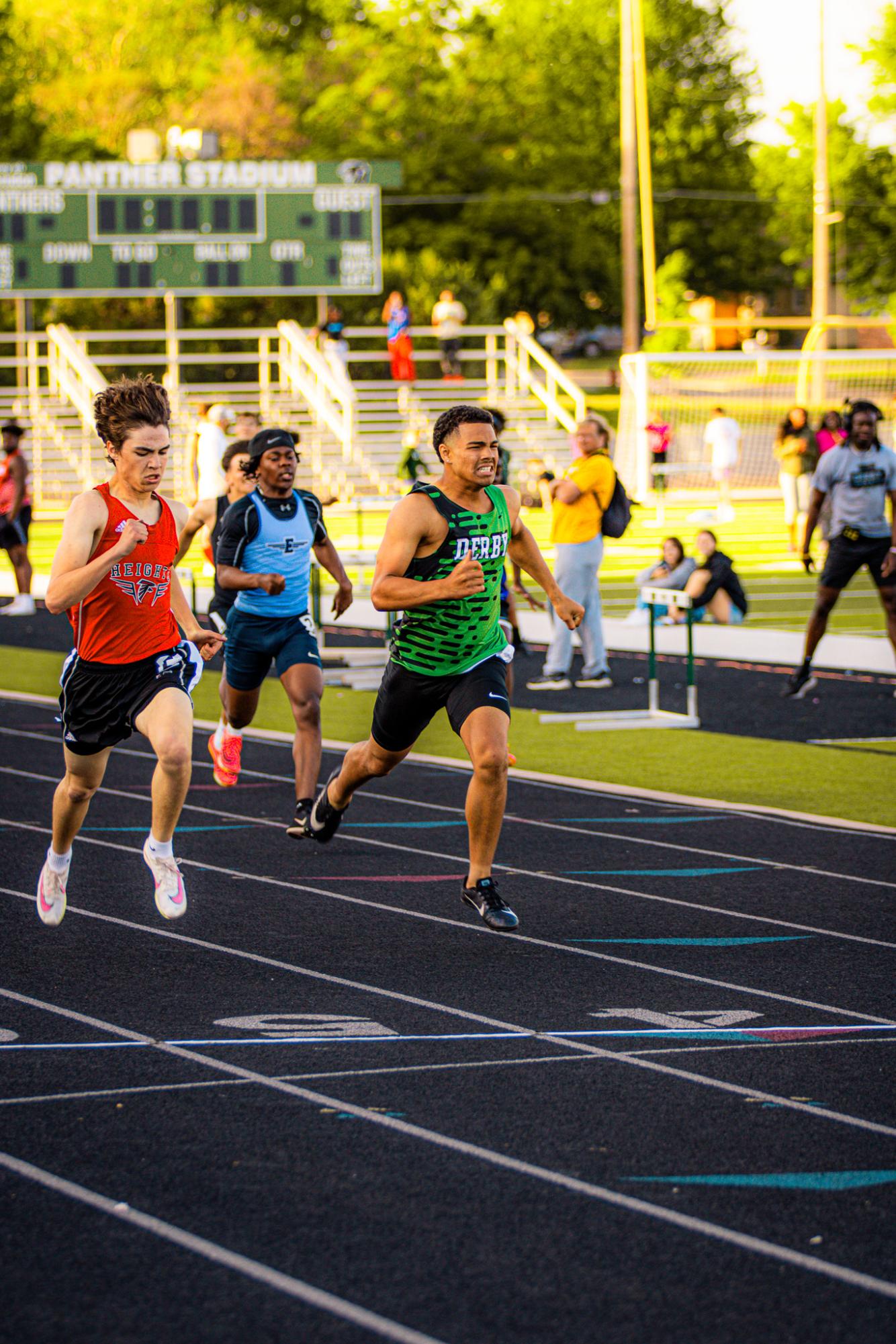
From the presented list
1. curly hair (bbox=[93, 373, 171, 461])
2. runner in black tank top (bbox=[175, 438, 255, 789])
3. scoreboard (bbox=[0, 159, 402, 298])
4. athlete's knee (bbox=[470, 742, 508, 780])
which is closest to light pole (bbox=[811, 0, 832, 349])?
scoreboard (bbox=[0, 159, 402, 298])

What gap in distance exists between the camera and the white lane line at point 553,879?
273 inches

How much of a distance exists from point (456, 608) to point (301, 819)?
2.08m

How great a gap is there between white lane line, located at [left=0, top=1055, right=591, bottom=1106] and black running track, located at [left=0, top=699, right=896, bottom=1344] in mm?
16

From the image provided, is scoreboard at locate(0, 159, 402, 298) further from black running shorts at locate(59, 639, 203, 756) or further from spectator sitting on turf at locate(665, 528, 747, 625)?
black running shorts at locate(59, 639, 203, 756)

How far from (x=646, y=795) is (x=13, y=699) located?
229 inches

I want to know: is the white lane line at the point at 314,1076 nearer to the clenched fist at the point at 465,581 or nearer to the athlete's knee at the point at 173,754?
the athlete's knee at the point at 173,754

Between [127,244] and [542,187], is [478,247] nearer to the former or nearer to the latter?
[542,187]

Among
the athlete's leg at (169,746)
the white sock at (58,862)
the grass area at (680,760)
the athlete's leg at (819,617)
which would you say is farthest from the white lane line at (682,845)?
the athlete's leg at (819,617)

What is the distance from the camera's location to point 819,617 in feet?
42.6

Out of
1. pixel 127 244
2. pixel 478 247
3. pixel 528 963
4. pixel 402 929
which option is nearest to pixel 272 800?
pixel 402 929

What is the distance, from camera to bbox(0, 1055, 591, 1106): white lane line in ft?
16.2

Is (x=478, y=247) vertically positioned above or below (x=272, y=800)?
above

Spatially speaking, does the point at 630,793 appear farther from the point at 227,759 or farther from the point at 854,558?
the point at 854,558

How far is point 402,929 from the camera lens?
6.94 metres
